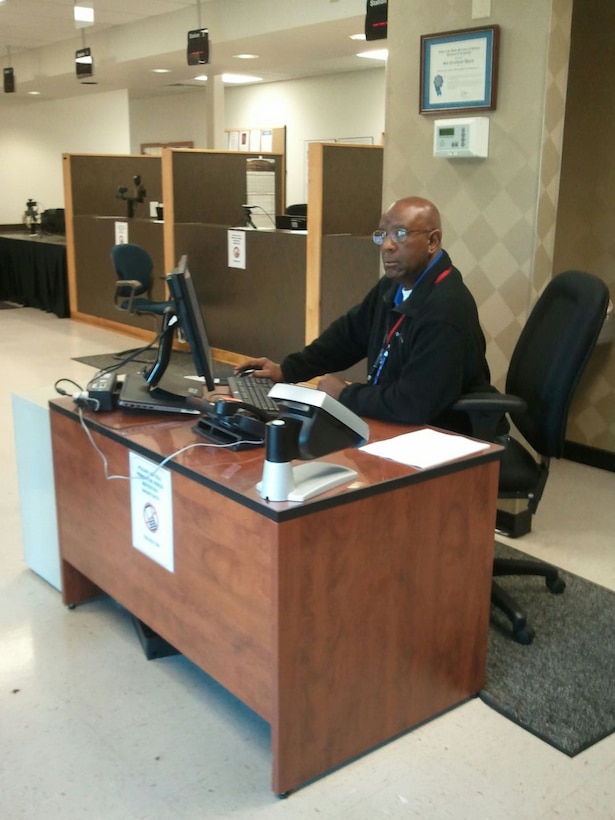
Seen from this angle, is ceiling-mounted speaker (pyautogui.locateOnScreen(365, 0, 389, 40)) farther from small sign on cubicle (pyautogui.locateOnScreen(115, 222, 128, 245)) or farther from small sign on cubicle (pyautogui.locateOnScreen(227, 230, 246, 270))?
small sign on cubicle (pyautogui.locateOnScreen(115, 222, 128, 245))

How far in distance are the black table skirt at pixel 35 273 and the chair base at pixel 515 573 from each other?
6.37m

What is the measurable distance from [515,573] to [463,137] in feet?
5.32

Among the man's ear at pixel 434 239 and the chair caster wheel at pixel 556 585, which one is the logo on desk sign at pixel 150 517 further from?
the chair caster wheel at pixel 556 585

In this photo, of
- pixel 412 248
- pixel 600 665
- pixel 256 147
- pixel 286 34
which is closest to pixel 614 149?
pixel 412 248

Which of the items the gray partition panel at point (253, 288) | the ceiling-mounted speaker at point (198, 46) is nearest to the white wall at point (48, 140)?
the ceiling-mounted speaker at point (198, 46)

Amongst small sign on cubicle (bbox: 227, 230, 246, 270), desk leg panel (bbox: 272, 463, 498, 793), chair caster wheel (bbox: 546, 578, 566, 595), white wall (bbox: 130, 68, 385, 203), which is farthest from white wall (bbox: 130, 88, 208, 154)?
desk leg panel (bbox: 272, 463, 498, 793)

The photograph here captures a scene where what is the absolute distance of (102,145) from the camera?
40.9 feet

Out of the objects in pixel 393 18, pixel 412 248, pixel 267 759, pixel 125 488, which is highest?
pixel 393 18

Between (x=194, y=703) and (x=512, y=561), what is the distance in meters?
1.14

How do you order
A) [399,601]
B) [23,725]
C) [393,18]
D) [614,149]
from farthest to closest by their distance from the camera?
[614,149] → [393,18] → [23,725] → [399,601]

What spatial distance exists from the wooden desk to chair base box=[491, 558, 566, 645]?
315 millimetres

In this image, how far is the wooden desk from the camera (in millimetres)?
1670

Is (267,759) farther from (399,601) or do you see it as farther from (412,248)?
(412,248)

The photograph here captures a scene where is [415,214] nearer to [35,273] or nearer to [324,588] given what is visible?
[324,588]
